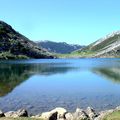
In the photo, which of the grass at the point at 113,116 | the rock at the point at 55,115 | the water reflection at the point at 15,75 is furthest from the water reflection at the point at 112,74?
the grass at the point at 113,116

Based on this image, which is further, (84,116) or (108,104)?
(108,104)

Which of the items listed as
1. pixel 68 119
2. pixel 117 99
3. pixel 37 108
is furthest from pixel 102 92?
pixel 68 119

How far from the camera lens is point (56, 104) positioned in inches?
1935

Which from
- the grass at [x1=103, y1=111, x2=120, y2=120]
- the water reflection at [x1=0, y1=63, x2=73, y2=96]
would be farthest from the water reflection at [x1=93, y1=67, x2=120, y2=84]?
the grass at [x1=103, y1=111, x2=120, y2=120]

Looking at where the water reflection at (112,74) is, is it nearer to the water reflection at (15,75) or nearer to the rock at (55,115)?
the water reflection at (15,75)

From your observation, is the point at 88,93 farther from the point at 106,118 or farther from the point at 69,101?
the point at 106,118

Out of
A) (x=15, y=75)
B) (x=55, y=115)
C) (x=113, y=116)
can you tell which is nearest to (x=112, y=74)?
(x=15, y=75)

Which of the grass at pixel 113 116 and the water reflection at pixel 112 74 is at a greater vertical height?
the grass at pixel 113 116

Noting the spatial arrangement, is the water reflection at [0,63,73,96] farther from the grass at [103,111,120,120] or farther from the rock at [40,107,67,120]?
the grass at [103,111,120,120]

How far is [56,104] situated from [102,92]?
16234 mm

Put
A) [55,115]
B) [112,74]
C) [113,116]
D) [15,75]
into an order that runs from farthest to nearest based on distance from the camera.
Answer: [15,75] < [112,74] < [55,115] < [113,116]

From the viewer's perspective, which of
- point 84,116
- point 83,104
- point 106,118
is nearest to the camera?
point 106,118

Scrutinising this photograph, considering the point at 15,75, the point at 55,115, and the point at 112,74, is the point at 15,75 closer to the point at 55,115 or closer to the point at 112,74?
the point at 112,74

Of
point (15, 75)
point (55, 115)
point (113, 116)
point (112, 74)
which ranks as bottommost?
point (15, 75)
